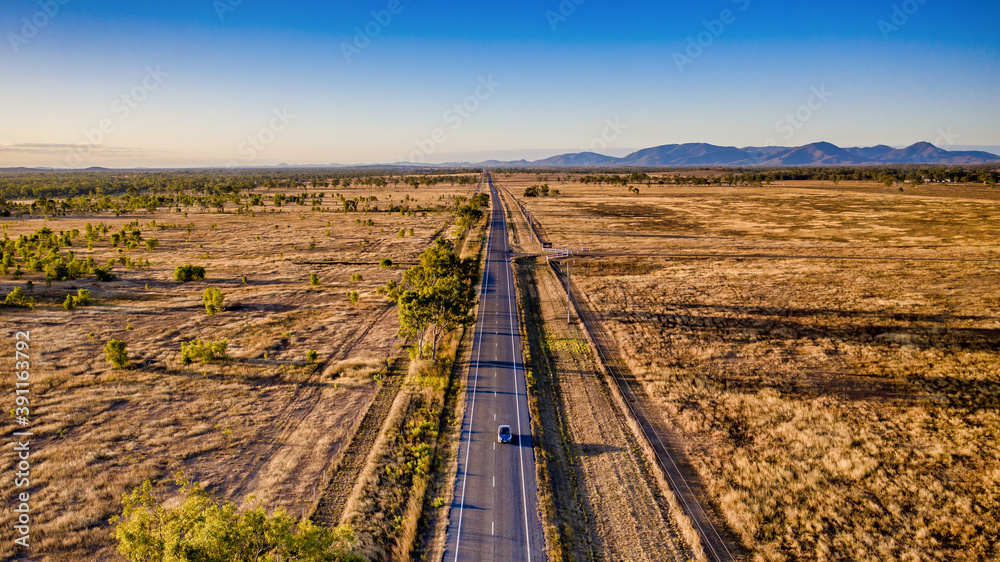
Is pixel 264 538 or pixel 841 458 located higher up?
pixel 264 538

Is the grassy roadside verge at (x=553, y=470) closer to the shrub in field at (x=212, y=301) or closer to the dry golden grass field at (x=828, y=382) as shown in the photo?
the dry golden grass field at (x=828, y=382)

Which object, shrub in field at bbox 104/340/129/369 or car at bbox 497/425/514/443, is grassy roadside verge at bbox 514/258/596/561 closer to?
car at bbox 497/425/514/443

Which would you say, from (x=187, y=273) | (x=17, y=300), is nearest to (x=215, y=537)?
(x=17, y=300)

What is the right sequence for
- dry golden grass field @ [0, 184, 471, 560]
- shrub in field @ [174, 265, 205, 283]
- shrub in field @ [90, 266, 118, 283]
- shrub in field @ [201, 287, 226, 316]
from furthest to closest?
shrub in field @ [174, 265, 205, 283], shrub in field @ [90, 266, 118, 283], shrub in field @ [201, 287, 226, 316], dry golden grass field @ [0, 184, 471, 560]

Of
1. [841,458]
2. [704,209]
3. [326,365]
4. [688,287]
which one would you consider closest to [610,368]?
[841,458]

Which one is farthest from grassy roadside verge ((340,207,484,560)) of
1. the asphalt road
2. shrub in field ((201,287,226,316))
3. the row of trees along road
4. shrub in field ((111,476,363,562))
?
shrub in field ((201,287,226,316))

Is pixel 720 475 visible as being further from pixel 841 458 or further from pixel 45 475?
pixel 45 475
